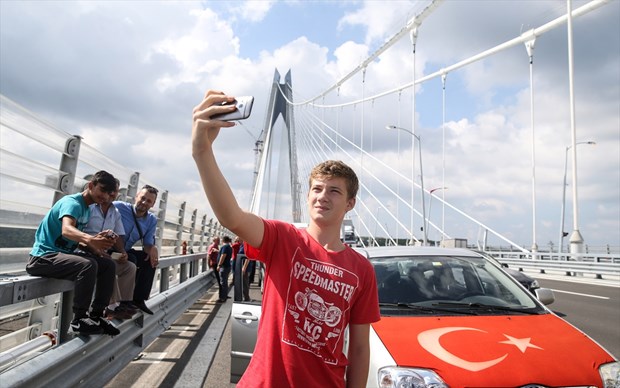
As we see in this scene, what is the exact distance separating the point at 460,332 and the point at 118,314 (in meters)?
2.81

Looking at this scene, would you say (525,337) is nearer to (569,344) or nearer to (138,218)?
(569,344)

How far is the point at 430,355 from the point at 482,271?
1655mm

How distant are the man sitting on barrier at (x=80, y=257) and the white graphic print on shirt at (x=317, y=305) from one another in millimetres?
2126

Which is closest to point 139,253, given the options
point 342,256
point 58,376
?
point 58,376

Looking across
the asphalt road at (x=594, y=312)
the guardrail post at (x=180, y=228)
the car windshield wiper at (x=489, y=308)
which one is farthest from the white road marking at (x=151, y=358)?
the guardrail post at (x=180, y=228)

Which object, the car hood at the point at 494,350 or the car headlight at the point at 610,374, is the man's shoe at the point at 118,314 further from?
the car headlight at the point at 610,374

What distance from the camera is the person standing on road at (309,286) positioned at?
1794 mm

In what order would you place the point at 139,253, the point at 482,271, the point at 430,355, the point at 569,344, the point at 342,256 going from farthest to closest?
the point at 139,253, the point at 482,271, the point at 569,344, the point at 430,355, the point at 342,256

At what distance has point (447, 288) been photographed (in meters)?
3.80

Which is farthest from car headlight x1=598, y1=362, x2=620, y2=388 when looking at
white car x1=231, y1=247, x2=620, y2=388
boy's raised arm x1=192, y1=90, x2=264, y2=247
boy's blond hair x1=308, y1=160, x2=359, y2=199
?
boy's raised arm x1=192, y1=90, x2=264, y2=247

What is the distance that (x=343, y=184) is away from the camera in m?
2.06

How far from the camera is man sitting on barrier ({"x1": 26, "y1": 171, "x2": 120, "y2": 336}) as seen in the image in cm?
335

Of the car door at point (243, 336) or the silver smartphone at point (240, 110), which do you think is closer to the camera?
the silver smartphone at point (240, 110)

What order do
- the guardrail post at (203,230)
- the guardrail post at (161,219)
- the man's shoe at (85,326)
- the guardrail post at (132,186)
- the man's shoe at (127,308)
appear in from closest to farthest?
the man's shoe at (85,326) < the man's shoe at (127,308) < the guardrail post at (132,186) < the guardrail post at (161,219) < the guardrail post at (203,230)
